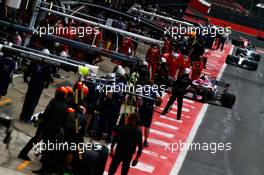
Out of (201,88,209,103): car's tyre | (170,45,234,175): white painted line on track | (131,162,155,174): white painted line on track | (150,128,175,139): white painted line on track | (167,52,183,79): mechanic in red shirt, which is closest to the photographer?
(131,162,155,174): white painted line on track

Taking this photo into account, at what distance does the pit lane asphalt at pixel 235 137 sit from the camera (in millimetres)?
18922

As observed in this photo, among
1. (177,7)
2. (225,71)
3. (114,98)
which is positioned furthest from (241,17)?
(114,98)

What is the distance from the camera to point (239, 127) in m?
25.2

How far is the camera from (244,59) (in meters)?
40.0

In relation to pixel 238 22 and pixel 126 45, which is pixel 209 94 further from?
pixel 238 22

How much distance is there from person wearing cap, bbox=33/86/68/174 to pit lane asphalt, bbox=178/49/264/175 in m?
4.79

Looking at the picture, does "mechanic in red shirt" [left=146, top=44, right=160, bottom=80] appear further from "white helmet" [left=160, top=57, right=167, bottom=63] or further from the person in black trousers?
the person in black trousers

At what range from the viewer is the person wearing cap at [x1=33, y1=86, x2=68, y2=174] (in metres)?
13.3

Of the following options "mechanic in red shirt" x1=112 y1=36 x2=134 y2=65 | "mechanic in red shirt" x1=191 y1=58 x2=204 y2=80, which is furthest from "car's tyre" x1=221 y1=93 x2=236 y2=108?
"mechanic in red shirt" x1=112 y1=36 x2=134 y2=65

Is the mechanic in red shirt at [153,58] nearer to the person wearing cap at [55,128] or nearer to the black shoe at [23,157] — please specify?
the black shoe at [23,157]

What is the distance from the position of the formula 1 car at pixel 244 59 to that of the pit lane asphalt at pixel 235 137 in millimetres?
3359

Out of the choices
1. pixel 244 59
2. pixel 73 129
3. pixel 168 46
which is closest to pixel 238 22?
pixel 244 59

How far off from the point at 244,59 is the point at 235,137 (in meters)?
17.3

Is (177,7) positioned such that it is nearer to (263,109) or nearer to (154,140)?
(263,109)
